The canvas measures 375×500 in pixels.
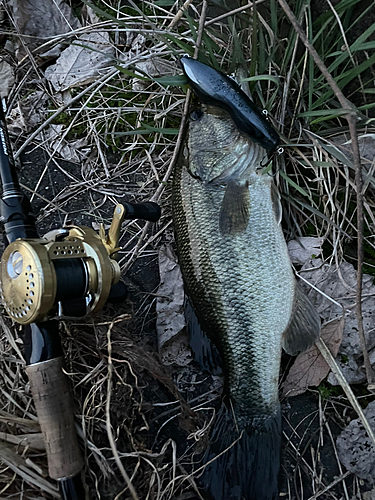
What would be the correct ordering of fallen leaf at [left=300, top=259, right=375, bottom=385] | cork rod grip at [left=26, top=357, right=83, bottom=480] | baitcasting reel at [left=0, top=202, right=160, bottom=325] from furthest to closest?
1. fallen leaf at [left=300, top=259, right=375, bottom=385]
2. cork rod grip at [left=26, top=357, right=83, bottom=480]
3. baitcasting reel at [left=0, top=202, right=160, bottom=325]

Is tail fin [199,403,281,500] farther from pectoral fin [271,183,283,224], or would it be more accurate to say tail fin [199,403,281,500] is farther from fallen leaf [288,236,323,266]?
pectoral fin [271,183,283,224]

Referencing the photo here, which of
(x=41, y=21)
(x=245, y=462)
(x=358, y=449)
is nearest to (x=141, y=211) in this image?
(x=245, y=462)

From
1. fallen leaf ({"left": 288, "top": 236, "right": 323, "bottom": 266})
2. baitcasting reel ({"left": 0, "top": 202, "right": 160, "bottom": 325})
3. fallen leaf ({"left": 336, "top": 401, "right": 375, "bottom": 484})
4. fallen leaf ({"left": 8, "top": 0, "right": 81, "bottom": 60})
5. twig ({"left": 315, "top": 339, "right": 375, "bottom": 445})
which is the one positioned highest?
fallen leaf ({"left": 8, "top": 0, "right": 81, "bottom": 60})

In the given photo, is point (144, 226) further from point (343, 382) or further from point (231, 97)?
point (343, 382)

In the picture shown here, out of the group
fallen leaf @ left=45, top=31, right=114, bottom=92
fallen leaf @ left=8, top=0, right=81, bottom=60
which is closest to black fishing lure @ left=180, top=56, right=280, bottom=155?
fallen leaf @ left=45, top=31, right=114, bottom=92

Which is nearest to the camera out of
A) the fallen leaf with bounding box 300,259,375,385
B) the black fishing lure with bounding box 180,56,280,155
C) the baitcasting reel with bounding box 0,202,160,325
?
the baitcasting reel with bounding box 0,202,160,325

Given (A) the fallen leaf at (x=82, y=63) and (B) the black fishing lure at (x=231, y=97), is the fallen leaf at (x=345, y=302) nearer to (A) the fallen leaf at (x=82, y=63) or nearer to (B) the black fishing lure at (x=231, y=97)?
(B) the black fishing lure at (x=231, y=97)

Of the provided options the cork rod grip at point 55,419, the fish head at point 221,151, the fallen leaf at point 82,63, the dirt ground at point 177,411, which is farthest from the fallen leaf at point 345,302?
the fallen leaf at point 82,63
